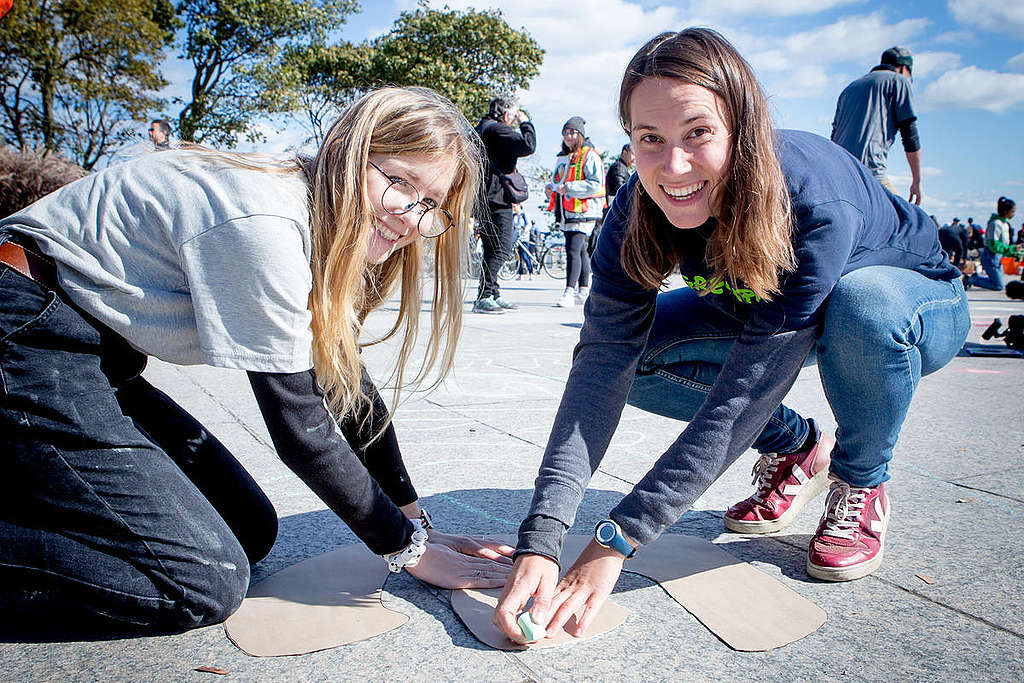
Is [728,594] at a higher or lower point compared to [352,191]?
lower

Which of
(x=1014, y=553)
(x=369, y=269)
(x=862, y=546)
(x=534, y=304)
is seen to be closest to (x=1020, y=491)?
(x=1014, y=553)

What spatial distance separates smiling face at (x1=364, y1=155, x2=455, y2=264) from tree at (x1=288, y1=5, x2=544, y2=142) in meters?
24.5

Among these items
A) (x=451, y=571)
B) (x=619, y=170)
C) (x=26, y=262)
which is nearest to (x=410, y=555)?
(x=451, y=571)

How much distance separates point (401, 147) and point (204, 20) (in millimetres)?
21376

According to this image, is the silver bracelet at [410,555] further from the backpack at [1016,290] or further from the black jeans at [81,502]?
the backpack at [1016,290]

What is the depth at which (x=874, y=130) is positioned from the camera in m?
4.17

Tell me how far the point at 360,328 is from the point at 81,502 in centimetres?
65

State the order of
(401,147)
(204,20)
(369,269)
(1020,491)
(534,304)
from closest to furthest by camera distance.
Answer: (401,147) → (369,269) → (1020,491) → (534,304) → (204,20)

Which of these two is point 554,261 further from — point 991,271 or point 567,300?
point 567,300

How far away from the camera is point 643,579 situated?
1562 mm

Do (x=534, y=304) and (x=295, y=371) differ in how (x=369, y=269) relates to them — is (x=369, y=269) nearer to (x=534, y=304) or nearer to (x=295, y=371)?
(x=295, y=371)

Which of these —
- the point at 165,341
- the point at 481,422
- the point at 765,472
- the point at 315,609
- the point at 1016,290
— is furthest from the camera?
the point at 1016,290

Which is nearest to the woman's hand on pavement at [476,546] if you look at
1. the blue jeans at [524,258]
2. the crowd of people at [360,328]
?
the crowd of people at [360,328]

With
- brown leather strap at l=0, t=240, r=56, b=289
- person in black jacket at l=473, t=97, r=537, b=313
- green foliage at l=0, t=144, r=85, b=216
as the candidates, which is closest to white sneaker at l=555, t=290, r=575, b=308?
person in black jacket at l=473, t=97, r=537, b=313
